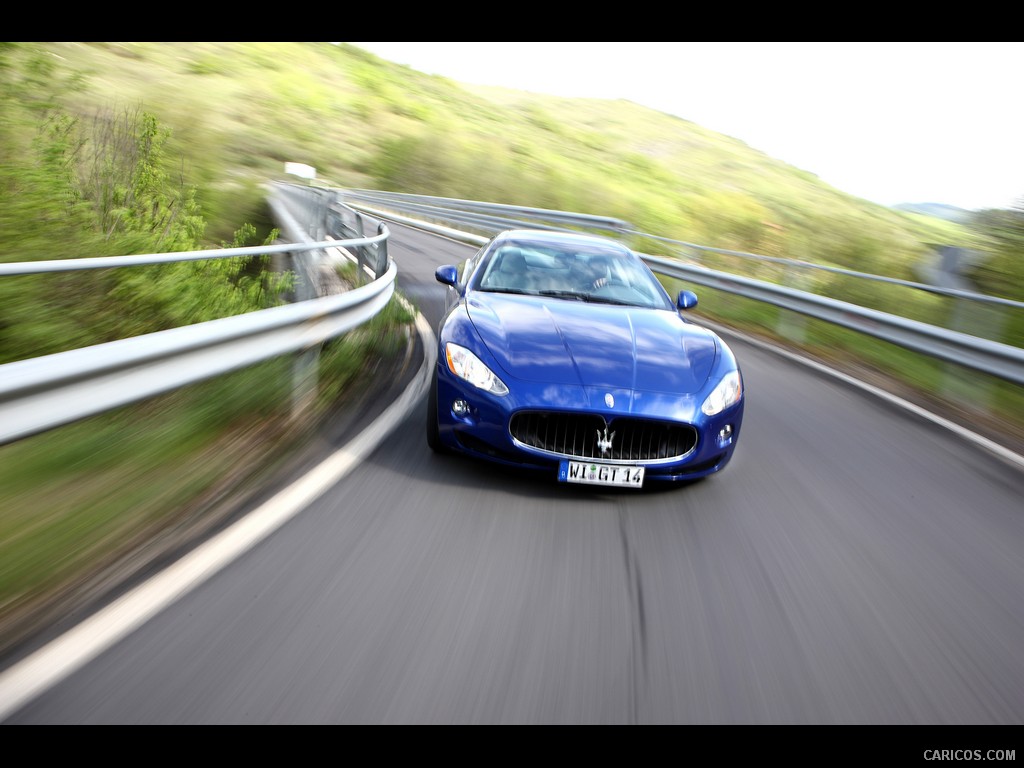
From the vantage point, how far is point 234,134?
4978 cm

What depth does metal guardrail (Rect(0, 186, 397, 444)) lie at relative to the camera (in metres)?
2.92

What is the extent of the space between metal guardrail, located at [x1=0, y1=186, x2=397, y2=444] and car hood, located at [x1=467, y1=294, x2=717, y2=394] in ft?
3.68

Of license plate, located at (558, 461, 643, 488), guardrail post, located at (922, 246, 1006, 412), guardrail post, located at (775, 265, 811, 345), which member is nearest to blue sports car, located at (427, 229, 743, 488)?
license plate, located at (558, 461, 643, 488)

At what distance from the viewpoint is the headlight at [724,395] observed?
16.2 ft

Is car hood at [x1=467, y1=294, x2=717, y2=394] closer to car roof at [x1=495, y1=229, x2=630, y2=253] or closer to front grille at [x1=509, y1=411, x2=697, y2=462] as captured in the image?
front grille at [x1=509, y1=411, x2=697, y2=462]

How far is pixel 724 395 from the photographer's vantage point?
16.7 feet

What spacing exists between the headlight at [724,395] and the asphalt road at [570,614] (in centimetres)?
49

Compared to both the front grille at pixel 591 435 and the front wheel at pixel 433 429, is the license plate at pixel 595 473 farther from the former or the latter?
the front wheel at pixel 433 429

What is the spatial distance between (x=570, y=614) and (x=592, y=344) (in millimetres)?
2248

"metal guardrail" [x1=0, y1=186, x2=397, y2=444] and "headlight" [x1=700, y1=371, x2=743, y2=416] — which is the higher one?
"metal guardrail" [x1=0, y1=186, x2=397, y2=444]

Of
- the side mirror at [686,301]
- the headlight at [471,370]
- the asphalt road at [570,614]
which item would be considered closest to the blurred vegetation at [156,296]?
the asphalt road at [570,614]

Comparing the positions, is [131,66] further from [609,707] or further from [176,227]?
[609,707]

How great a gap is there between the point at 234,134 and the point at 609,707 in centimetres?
5213
